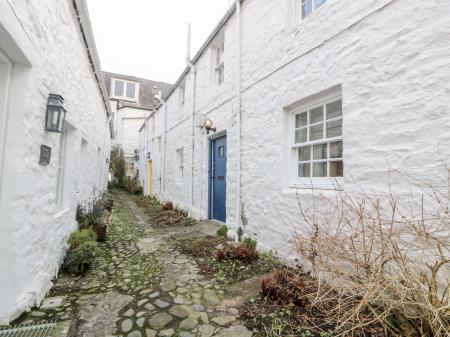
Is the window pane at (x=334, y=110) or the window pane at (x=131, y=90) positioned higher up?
the window pane at (x=131, y=90)

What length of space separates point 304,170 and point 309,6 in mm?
2676

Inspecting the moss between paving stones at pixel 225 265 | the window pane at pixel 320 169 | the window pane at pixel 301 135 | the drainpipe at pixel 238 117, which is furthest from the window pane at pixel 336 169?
the drainpipe at pixel 238 117

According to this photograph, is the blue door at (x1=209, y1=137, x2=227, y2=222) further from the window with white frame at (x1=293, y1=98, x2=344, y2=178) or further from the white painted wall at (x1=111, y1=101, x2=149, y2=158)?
the white painted wall at (x1=111, y1=101, x2=149, y2=158)

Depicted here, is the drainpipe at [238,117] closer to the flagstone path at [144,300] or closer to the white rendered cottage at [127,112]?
the flagstone path at [144,300]

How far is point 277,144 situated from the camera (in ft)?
13.5

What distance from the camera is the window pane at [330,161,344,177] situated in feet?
10.7

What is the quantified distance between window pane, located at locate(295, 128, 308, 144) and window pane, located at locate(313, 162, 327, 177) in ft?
1.54

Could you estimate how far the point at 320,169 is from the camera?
3582 millimetres

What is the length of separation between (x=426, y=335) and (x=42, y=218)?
4034 millimetres

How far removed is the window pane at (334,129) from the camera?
3283 mm

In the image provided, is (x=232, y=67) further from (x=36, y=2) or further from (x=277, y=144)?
(x=36, y=2)

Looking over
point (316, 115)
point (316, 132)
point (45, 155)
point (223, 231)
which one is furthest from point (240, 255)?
point (45, 155)

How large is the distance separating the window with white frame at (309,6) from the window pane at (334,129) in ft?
5.79

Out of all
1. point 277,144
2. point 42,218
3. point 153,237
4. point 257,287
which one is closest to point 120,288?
point 42,218
